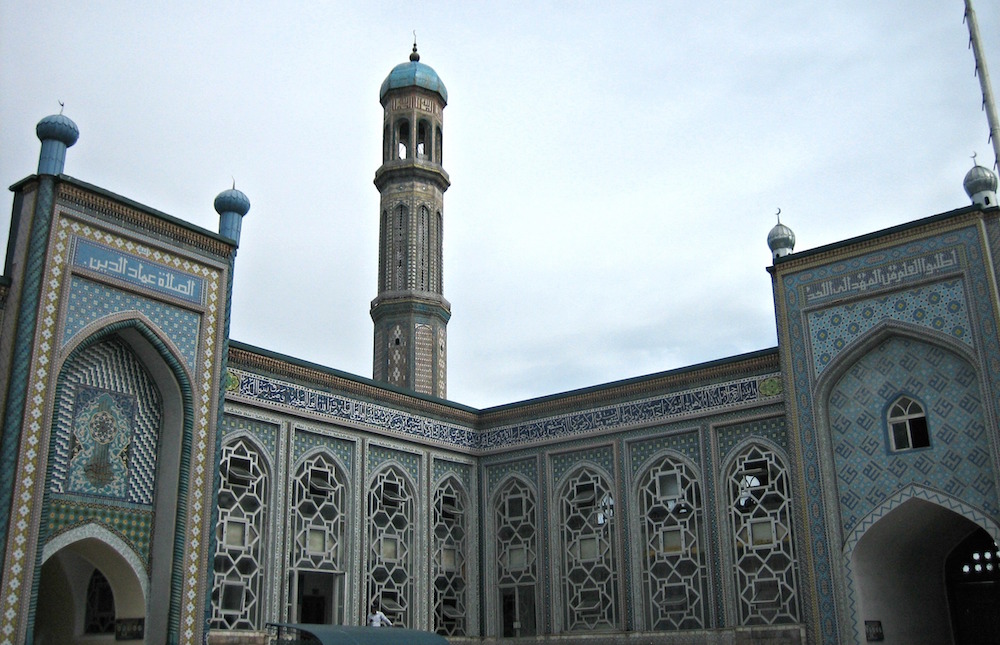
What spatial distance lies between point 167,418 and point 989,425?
30.6 ft

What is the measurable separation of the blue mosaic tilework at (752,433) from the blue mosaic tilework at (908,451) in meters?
0.74

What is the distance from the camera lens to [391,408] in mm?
14891

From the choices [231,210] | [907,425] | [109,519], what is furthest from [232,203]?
[907,425]

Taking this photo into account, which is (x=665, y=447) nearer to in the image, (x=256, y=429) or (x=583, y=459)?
(x=583, y=459)

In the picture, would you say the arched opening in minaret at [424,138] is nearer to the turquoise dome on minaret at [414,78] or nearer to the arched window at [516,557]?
the turquoise dome on minaret at [414,78]

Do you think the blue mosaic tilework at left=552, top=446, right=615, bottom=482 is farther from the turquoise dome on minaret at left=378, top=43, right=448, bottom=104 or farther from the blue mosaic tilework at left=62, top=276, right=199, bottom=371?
the turquoise dome on minaret at left=378, top=43, right=448, bottom=104

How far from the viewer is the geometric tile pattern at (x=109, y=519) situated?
984 centimetres

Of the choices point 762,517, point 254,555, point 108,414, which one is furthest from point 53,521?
point 762,517

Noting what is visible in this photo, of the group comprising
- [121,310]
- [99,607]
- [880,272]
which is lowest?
[99,607]

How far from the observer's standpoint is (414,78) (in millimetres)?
21031

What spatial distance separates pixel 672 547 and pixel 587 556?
1412mm

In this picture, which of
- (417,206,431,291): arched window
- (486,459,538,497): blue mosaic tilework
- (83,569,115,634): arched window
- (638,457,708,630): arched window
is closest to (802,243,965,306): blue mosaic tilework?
(638,457,708,630): arched window

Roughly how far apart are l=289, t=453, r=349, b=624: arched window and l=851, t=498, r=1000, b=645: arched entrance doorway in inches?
262

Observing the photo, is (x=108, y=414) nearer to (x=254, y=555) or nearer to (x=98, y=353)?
(x=98, y=353)
